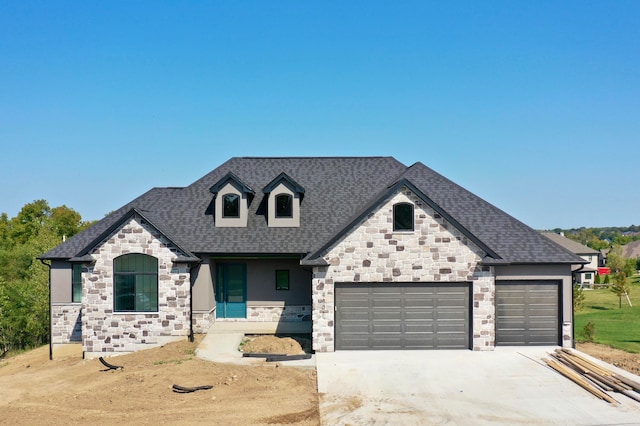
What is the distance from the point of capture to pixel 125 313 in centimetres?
A: 1844

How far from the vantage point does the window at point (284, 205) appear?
21453mm

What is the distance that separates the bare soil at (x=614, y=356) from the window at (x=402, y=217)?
7.58 meters

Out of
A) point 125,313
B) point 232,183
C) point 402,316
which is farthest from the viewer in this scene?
point 232,183

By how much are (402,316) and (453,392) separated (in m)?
4.40

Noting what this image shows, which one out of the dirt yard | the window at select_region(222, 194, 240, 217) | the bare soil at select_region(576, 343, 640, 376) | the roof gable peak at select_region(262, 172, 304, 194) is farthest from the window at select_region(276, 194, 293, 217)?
the bare soil at select_region(576, 343, 640, 376)

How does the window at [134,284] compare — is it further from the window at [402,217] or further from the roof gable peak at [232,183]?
the window at [402,217]

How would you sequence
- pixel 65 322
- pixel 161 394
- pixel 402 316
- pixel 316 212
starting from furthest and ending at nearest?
pixel 316 212, pixel 65 322, pixel 402 316, pixel 161 394

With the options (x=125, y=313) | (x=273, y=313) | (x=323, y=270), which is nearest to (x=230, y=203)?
(x=273, y=313)

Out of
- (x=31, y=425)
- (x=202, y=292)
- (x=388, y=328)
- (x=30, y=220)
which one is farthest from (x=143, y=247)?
(x=30, y=220)

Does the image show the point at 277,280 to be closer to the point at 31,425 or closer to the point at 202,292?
the point at 202,292

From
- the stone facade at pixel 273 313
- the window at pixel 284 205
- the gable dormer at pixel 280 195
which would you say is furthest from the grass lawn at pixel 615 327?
the window at pixel 284 205

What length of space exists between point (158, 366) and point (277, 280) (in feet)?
22.1

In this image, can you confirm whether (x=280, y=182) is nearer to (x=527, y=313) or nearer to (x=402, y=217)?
(x=402, y=217)

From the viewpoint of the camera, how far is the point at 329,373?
46.8ft
